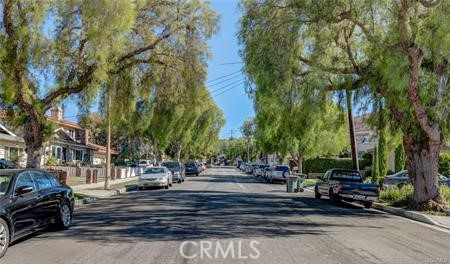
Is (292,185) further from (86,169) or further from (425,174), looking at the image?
(86,169)

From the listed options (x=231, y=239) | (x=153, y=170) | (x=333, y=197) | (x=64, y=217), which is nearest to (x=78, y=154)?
(x=153, y=170)

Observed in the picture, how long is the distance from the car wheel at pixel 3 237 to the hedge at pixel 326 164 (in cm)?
4764

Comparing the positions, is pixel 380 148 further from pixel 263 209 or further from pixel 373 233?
pixel 373 233

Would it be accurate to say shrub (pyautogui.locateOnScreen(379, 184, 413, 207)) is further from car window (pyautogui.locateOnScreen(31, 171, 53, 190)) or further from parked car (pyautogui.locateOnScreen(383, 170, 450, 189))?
car window (pyautogui.locateOnScreen(31, 171, 53, 190))

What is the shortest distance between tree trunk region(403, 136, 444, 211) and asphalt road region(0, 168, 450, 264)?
2.95 m

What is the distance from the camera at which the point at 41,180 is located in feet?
40.2

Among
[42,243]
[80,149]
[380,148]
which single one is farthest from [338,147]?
[42,243]

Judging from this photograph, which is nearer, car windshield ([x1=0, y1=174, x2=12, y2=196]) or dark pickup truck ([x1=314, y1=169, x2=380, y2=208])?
car windshield ([x1=0, y1=174, x2=12, y2=196])

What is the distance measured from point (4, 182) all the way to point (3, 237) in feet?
5.21

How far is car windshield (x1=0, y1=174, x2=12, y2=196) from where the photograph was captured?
10.3 m

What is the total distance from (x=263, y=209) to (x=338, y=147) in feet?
117

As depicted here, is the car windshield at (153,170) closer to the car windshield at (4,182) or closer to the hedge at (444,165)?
the hedge at (444,165)

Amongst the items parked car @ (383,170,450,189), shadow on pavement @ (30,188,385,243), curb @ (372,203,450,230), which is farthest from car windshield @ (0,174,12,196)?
parked car @ (383,170,450,189)

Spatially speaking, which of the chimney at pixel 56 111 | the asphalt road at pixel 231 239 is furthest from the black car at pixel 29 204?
the chimney at pixel 56 111
